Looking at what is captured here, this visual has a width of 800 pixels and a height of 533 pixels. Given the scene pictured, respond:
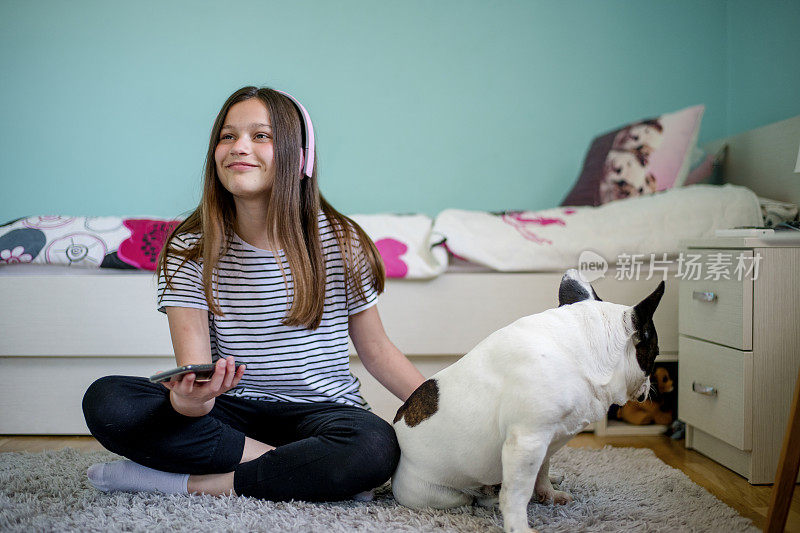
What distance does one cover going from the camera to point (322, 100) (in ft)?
9.78

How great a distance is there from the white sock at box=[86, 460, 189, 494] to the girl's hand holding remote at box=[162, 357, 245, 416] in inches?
6.2

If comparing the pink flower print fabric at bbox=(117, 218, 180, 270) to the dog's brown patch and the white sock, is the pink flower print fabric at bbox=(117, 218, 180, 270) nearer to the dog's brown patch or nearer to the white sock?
the white sock

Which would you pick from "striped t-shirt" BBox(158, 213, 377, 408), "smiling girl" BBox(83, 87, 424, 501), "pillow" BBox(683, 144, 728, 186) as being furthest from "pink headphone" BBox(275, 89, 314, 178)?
"pillow" BBox(683, 144, 728, 186)

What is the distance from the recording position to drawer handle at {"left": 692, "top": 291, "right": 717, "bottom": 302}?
58.0 inches

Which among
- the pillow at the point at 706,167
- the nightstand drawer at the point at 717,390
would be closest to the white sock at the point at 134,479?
the nightstand drawer at the point at 717,390

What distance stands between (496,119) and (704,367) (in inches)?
68.5

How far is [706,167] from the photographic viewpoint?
7.70 feet

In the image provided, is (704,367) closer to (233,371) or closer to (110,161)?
(233,371)

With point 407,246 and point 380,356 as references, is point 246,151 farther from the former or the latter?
point 407,246

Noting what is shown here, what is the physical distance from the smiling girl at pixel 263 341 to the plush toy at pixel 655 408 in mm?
823

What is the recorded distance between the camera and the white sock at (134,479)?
45.8 inches

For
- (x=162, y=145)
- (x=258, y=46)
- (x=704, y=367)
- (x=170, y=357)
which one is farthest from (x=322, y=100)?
(x=704, y=367)

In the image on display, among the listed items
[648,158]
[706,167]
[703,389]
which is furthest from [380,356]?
[706,167]

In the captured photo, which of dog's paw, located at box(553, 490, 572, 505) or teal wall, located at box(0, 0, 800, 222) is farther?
teal wall, located at box(0, 0, 800, 222)
